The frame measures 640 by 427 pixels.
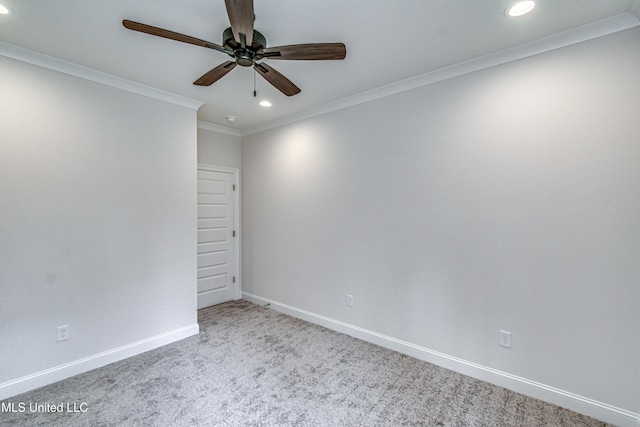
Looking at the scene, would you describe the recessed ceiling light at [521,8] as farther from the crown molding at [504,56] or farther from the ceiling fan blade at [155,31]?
the ceiling fan blade at [155,31]

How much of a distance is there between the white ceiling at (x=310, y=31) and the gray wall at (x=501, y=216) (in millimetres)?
301

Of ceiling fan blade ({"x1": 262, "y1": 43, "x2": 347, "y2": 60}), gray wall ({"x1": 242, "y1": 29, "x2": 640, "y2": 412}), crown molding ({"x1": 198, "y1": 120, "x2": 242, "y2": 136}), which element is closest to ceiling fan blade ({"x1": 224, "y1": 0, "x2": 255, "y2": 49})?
ceiling fan blade ({"x1": 262, "y1": 43, "x2": 347, "y2": 60})

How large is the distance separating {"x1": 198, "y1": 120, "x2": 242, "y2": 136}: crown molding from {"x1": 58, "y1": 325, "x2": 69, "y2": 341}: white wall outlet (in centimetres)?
279

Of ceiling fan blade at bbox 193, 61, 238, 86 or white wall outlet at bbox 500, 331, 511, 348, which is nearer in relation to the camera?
ceiling fan blade at bbox 193, 61, 238, 86

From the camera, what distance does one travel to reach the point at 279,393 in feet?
7.51

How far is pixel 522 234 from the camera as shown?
2281mm

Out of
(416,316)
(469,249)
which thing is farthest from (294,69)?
(416,316)

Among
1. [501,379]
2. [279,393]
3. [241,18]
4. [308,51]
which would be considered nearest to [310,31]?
[308,51]

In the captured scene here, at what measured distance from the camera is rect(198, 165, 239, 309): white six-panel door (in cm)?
424

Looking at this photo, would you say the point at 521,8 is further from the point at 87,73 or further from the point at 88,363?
the point at 88,363

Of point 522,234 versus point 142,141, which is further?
point 142,141

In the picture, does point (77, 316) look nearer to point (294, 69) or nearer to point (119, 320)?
point (119, 320)

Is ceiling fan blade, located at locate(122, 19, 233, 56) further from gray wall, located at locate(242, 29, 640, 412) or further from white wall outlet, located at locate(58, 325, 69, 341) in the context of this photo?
white wall outlet, located at locate(58, 325, 69, 341)

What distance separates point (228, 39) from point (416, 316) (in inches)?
109
